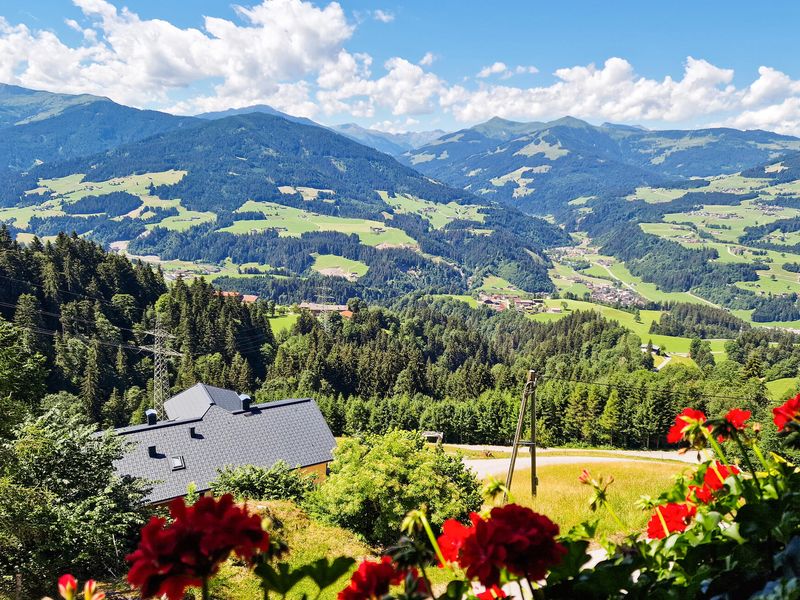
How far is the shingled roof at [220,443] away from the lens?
3406 cm

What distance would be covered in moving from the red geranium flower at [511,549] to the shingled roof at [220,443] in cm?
3498

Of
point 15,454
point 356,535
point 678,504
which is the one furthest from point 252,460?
point 678,504

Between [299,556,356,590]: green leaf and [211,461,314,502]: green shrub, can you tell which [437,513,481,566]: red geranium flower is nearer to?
[299,556,356,590]: green leaf

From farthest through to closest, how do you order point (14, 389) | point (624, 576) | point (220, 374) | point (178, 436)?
point (220, 374)
point (178, 436)
point (14, 389)
point (624, 576)

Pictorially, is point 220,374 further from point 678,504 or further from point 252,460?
point 678,504

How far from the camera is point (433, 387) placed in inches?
3615

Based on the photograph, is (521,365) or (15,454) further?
(521,365)

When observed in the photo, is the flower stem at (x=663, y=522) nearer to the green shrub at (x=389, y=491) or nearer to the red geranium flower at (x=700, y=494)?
the red geranium flower at (x=700, y=494)

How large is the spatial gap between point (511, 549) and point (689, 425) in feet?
6.72

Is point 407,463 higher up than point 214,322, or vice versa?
point 407,463

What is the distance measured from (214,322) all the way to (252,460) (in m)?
56.3

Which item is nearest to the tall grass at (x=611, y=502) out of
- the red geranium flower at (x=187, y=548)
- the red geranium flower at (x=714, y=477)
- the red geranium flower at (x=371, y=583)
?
the red geranium flower at (x=714, y=477)

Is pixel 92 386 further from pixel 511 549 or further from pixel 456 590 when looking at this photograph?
pixel 511 549

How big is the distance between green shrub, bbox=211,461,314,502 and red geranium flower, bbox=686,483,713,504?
20.5 meters
